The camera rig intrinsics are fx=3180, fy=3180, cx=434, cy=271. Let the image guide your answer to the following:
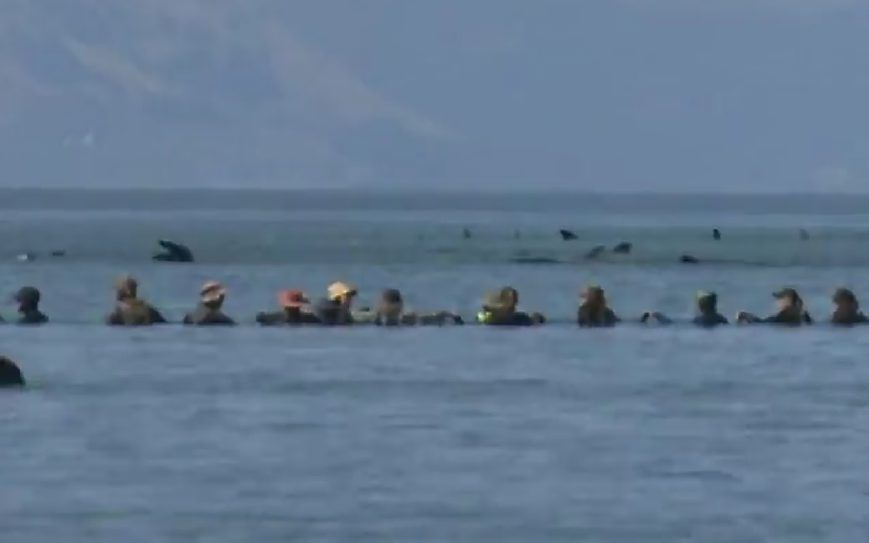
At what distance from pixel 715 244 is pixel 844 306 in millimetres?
88458

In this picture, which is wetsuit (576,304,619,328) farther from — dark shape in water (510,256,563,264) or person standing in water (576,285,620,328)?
dark shape in water (510,256,563,264)

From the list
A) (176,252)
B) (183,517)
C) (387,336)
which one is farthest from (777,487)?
(176,252)

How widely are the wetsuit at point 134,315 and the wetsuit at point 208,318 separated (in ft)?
2.27

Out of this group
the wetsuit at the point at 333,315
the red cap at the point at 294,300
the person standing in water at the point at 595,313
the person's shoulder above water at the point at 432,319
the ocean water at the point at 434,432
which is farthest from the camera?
the person's shoulder above water at the point at 432,319

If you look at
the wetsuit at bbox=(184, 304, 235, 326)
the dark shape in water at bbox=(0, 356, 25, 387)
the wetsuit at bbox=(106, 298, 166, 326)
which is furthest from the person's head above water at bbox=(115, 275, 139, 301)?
the dark shape in water at bbox=(0, 356, 25, 387)

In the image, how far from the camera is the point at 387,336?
60188 mm

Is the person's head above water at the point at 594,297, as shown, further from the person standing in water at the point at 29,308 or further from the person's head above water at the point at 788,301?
the person standing in water at the point at 29,308

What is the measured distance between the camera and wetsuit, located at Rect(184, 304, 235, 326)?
63.9m

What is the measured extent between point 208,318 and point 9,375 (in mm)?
16122

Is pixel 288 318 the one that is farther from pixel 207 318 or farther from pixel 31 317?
pixel 31 317

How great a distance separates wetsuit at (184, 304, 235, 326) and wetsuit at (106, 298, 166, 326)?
27.2 inches

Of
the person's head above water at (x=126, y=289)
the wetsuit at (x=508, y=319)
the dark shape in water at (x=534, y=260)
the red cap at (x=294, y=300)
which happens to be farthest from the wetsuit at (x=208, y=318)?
the dark shape in water at (x=534, y=260)

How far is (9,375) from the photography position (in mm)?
48188

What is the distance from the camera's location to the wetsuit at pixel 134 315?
207 ft
